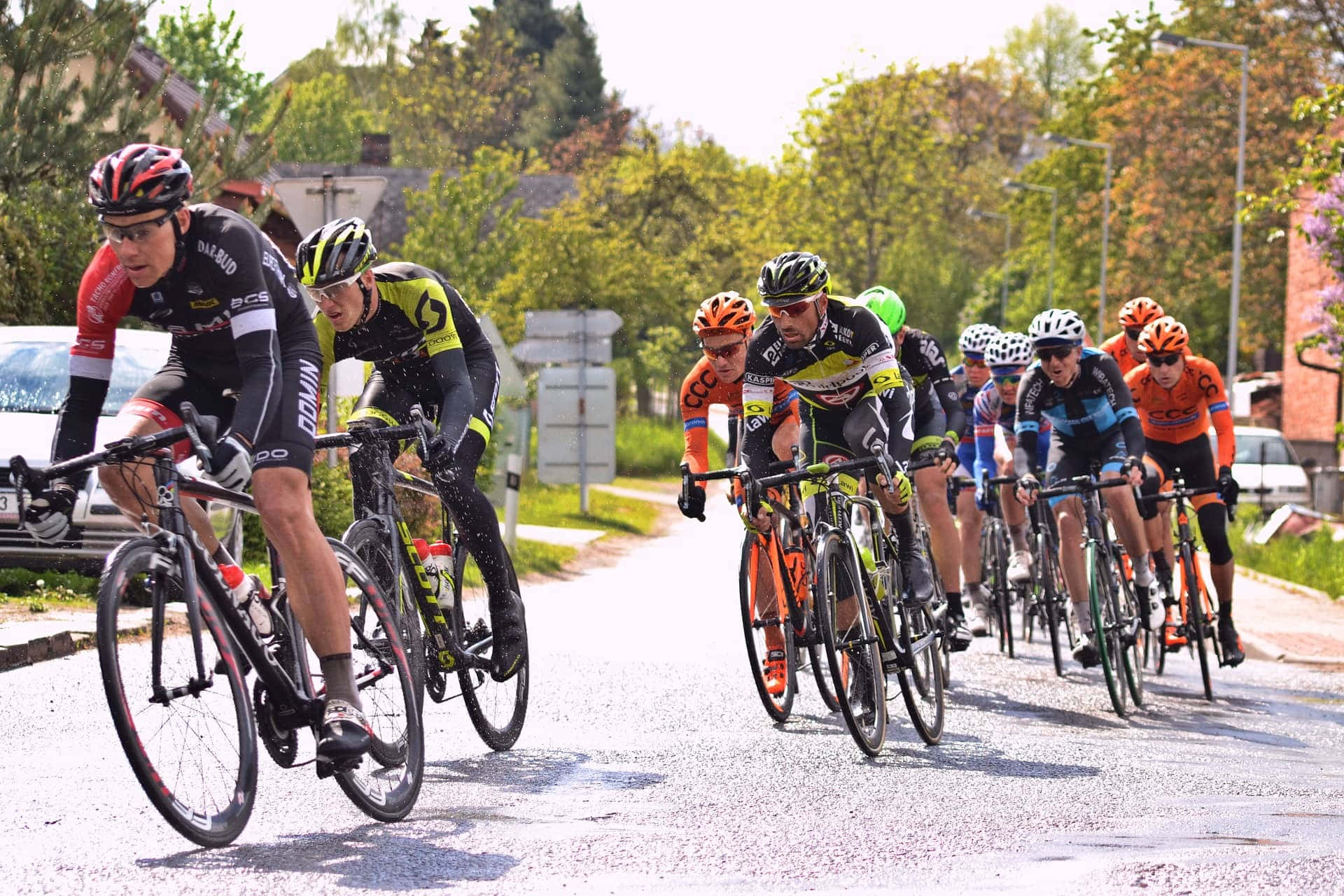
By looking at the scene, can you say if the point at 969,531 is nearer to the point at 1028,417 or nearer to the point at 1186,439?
the point at 1186,439

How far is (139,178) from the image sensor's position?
522 cm

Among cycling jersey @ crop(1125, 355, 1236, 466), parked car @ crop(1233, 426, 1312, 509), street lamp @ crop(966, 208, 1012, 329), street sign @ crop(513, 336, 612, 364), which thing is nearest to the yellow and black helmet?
cycling jersey @ crop(1125, 355, 1236, 466)

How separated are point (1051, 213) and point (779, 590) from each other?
61363 millimetres

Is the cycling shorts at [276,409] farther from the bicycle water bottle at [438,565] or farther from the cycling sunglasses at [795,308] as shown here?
the cycling sunglasses at [795,308]

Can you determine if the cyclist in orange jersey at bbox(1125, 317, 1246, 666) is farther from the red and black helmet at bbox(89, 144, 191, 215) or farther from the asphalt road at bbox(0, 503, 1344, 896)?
the red and black helmet at bbox(89, 144, 191, 215)

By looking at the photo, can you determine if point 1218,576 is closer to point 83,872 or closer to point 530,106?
point 83,872

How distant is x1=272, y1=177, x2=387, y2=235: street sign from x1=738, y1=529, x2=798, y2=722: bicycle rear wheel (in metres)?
8.18

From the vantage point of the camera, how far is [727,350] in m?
9.27

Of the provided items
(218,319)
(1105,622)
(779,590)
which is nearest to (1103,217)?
(1105,622)

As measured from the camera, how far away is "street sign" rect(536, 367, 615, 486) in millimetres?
28094

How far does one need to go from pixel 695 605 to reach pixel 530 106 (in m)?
77.5

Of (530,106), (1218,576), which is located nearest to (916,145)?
(530,106)

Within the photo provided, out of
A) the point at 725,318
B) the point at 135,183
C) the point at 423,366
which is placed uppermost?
the point at 135,183

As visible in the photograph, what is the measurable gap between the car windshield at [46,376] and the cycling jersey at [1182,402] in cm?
654
